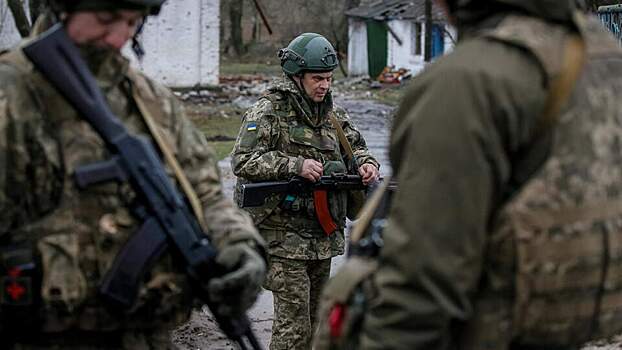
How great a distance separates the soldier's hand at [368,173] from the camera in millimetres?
6668

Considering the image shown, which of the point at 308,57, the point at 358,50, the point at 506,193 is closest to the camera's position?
the point at 506,193

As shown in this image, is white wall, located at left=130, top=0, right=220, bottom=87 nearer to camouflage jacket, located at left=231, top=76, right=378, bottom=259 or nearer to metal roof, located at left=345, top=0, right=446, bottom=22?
metal roof, located at left=345, top=0, right=446, bottom=22

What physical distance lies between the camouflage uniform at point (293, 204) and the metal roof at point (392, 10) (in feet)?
115

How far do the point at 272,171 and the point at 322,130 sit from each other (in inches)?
18.1

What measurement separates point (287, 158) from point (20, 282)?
328 cm

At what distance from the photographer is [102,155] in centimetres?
351

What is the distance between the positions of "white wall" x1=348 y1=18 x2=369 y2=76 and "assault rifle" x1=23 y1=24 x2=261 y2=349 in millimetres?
42942

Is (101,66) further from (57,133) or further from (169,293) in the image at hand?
(169,293)

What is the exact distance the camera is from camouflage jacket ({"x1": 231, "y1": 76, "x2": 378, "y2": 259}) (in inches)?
257

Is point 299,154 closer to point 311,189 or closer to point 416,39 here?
point 311,189

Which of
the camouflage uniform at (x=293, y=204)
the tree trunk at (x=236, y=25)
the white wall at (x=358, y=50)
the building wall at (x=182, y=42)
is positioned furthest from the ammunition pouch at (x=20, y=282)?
the tree trunk at (x=236, y=25)

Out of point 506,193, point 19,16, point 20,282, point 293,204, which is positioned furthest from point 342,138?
point 19,16

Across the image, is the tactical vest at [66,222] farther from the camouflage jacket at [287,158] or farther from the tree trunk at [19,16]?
the tree trunk at [19,16]

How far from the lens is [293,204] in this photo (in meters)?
6.58
